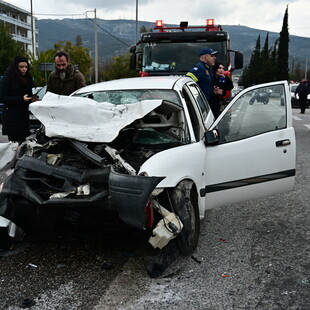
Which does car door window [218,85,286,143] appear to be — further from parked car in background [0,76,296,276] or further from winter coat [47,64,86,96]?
winter coat [47,64,86,96]

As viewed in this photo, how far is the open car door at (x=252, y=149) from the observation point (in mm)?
4691

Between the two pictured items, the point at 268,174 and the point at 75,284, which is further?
the point at 268,174

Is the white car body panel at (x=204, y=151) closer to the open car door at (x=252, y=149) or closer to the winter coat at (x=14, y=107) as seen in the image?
the open car door at (x=252, y=149)

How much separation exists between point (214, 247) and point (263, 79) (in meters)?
66.0

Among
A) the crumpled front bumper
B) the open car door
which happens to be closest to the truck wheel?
the crumpled front bumper

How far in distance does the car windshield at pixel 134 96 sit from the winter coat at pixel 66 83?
1.44 m

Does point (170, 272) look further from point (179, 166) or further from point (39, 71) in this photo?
point (39, 71)

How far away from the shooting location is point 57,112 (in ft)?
14.9

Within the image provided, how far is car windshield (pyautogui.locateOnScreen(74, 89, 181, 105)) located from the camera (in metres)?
5.09

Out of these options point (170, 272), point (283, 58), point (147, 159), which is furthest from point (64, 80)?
point (283, 58)

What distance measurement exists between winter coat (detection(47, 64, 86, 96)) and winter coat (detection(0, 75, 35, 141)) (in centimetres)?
33

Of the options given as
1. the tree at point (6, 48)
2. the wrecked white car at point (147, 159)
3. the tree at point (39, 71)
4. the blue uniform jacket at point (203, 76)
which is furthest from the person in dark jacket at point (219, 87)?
the tree at point (6, 48)

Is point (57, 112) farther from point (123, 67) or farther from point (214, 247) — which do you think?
point (123, 67)

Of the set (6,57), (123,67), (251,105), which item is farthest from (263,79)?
(251,105)
